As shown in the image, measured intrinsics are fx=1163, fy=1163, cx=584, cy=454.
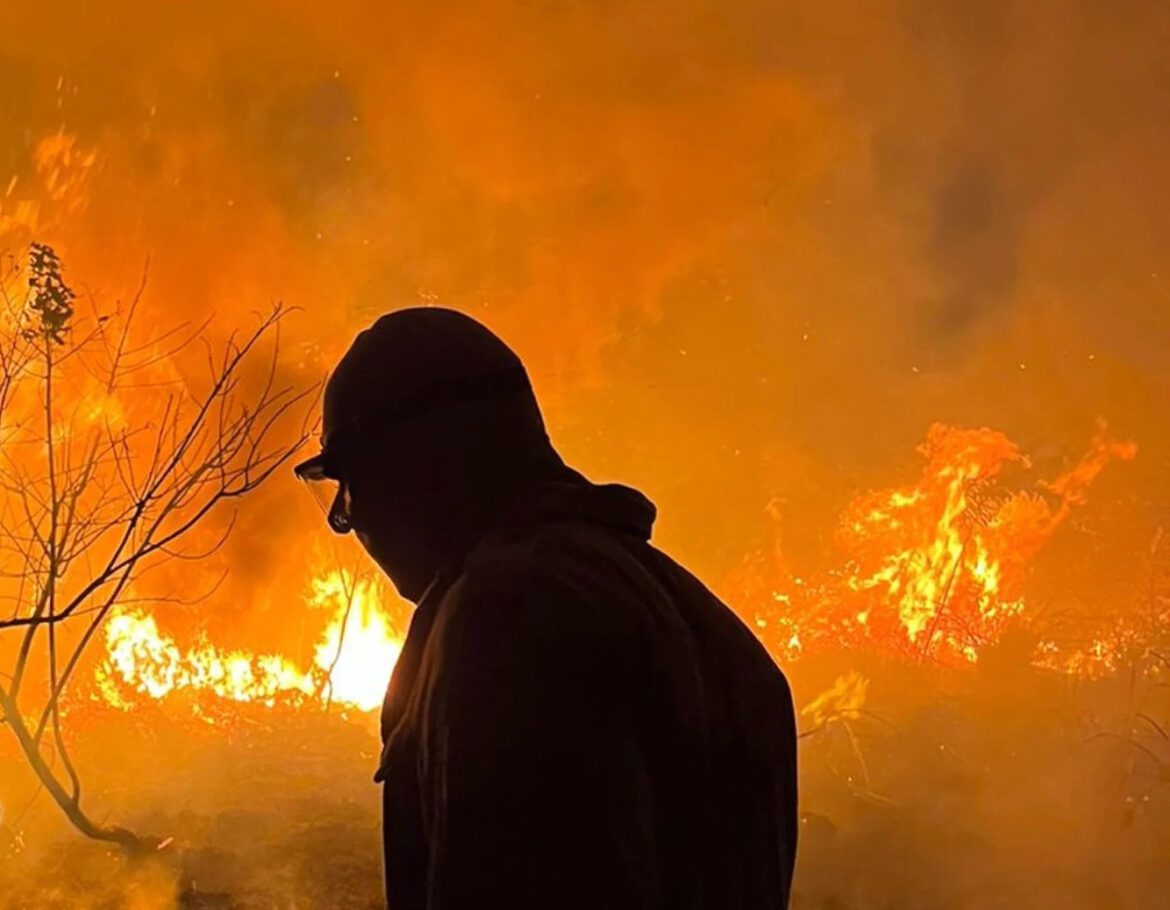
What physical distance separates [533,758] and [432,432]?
1.24 ft

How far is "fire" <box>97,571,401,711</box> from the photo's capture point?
266 inches

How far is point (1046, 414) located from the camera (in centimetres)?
709

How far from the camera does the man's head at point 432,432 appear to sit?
1183mm

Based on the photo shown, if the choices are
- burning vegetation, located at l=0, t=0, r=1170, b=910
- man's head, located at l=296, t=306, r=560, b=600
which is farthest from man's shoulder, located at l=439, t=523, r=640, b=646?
burning vegetation, located at l=0, t=0, r=1170, b=910

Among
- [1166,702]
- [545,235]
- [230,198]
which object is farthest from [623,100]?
[1166,702]

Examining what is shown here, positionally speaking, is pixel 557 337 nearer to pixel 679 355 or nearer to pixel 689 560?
pixel 679 355

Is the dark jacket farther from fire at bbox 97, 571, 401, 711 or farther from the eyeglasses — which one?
fire at bbox 97, 571, 401, 711

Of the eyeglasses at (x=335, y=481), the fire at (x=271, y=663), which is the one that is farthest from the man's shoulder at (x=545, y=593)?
the fire at (x=271, y=663)

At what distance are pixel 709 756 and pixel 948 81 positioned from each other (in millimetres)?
6968

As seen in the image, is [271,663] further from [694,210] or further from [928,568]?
[928,568]

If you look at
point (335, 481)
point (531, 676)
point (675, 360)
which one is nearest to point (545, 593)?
point (531, 676)

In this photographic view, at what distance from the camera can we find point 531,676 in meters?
0.97

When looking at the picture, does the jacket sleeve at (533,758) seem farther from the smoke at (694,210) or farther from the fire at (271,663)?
the smoke at (694,210)

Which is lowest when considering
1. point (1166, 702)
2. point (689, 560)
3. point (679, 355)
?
point (1166, 702)
